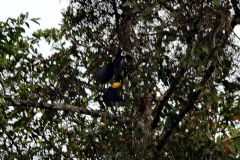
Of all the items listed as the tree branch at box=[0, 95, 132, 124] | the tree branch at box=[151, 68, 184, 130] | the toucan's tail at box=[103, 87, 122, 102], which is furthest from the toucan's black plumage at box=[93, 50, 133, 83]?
the tree branch at box=[151, 68, 184, 130]

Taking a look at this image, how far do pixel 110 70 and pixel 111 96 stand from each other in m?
0.53

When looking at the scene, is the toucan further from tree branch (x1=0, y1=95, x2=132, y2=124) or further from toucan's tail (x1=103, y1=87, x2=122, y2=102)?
tree branch (x1=0, y1=95, x2=132, y2=124)

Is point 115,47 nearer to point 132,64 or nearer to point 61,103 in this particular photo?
point 132,64

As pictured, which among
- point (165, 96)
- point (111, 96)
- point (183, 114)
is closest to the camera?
point (183, 114)

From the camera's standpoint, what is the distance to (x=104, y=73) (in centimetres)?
620

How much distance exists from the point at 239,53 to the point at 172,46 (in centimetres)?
62

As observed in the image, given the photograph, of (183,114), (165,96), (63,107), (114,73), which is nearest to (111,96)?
(114,73)

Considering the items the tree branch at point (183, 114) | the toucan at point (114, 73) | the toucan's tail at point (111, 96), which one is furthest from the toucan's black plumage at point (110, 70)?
the tree branch at point (183, 114)

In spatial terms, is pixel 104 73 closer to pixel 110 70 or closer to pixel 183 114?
pixel 110 70

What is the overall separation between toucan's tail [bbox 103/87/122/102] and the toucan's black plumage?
0.21 m

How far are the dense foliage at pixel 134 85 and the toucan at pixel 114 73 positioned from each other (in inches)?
4.4

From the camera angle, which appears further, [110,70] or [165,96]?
[110,70]

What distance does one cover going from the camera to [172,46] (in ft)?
15.7

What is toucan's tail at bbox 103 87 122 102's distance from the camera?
18.7 feet
